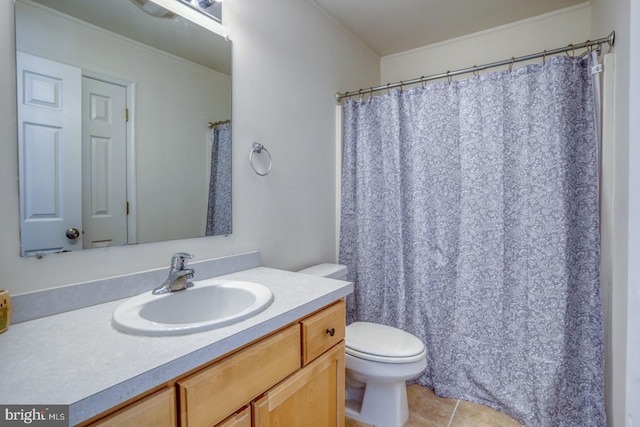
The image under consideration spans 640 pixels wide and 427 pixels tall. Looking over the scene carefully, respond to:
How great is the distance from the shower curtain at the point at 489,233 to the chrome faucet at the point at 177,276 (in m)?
1.29

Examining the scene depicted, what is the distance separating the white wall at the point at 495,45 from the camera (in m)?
2.09

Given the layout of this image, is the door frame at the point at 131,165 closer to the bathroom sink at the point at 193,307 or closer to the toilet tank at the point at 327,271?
the bathroom sink at the point at 193,307

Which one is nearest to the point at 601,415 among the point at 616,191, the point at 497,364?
the point at 497,364

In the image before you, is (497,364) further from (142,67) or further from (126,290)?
(142,67)

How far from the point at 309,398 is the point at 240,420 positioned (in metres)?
0.31

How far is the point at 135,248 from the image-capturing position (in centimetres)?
117

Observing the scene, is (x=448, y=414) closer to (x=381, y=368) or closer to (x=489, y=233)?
(x=381, y=368)

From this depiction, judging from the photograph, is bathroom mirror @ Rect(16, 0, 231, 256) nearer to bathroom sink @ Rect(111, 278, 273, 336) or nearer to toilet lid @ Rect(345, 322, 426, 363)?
bathroom sink @ Rect(111, 278, 273, 336)

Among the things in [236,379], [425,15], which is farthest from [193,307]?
[425,15]

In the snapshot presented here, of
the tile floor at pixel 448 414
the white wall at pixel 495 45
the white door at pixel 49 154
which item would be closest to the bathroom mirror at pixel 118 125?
the white door at pixel 49 154

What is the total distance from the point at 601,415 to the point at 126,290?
7.04 feet

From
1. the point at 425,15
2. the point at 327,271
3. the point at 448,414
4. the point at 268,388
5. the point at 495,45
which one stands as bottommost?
the point at 448,414

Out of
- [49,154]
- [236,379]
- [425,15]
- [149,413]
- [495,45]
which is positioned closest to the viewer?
[149,413]

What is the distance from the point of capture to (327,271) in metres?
1.88
